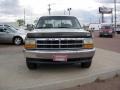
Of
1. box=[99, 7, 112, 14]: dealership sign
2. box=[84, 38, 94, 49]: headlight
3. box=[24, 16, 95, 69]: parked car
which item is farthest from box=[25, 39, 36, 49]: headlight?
box=[99, 7, 112, 14]: dealership sign

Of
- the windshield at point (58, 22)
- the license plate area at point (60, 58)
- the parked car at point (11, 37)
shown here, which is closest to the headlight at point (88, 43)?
the license plate area at point (60, 58)

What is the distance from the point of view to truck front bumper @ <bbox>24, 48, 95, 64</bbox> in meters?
7.54

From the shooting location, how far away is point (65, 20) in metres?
9.75

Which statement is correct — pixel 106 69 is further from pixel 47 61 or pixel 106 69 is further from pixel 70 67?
pixel 47 61

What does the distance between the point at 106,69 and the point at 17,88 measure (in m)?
3.32

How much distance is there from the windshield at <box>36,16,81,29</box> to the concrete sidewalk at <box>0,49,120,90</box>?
146cm

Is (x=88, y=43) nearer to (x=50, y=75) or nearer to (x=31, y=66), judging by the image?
(x=50, y=75)

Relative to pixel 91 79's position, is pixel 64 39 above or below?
above

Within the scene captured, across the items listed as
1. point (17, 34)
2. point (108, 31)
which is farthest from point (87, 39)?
point (108, 31)

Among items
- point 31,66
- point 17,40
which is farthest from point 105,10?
point 31,66

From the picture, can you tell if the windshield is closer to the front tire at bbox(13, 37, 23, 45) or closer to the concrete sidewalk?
the concrete sidewalk

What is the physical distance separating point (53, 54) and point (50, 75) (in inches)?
26.6

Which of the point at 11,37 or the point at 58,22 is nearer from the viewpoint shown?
the point at 58,22

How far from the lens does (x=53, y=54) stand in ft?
24.6
